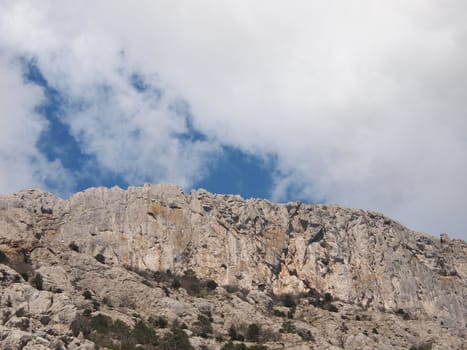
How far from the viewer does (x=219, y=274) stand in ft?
355

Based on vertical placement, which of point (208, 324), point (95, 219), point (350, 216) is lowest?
point (208, 324)

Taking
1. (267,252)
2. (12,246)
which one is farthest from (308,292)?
(12,246)

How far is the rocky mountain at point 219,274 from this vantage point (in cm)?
8856

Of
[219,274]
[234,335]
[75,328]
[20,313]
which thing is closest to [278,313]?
[219,274]

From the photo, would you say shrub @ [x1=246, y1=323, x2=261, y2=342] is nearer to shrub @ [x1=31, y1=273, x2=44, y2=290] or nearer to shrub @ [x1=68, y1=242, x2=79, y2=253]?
shrub @ [x1=31, y1=273, x2=44, y2=290]

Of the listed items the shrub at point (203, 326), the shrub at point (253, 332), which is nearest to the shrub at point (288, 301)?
the shrub at point (253, 332)

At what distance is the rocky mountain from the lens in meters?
88.6

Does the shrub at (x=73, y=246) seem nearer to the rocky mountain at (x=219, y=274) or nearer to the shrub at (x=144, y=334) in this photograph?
the rocky mountain at (x=219, y=274)

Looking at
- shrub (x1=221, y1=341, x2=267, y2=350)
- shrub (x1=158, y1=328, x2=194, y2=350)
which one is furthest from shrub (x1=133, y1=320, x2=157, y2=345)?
shrub (x1=221, y1=341, x2=267, y2=350)

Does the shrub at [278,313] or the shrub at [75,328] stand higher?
the shrub at [278,313]

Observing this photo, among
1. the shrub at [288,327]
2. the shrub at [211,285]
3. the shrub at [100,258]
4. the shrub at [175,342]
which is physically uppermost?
the shrub at [100,258]

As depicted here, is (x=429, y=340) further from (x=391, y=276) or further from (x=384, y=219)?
(x=384, y=219)

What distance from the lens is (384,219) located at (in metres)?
127

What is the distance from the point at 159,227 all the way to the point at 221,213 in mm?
9711
